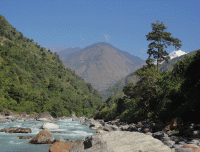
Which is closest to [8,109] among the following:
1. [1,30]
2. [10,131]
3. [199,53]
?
[10,131]

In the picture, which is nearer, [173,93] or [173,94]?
[173,94]

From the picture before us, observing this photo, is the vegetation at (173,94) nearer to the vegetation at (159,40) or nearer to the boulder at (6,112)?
the vegetation at (159,40)

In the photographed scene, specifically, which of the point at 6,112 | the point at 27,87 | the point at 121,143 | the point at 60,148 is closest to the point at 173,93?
the point at 60,148

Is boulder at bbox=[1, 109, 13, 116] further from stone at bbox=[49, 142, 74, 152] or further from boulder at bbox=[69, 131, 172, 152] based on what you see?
boulder at bbox=[69, 131, 172, 152]

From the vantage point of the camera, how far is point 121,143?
6.34 m

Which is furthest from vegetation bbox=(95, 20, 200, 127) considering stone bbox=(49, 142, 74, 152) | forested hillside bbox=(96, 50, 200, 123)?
stone bbox=(49, 142, 74, 152)

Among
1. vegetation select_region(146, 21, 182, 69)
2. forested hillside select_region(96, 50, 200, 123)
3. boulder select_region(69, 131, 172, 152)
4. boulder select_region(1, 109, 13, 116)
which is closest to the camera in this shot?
boulder select_region(69, 131, 172, 152)

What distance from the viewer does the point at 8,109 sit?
7981cm

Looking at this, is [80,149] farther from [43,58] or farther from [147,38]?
[43,58]

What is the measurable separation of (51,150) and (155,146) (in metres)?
9.85

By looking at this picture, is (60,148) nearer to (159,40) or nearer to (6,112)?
(159,40)

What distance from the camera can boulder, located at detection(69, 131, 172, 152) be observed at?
19.5 feet

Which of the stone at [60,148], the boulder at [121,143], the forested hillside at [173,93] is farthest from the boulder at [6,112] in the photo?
the boulder at [121,143]

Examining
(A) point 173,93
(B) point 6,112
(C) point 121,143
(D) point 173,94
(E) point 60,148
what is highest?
(A) point 173,93
